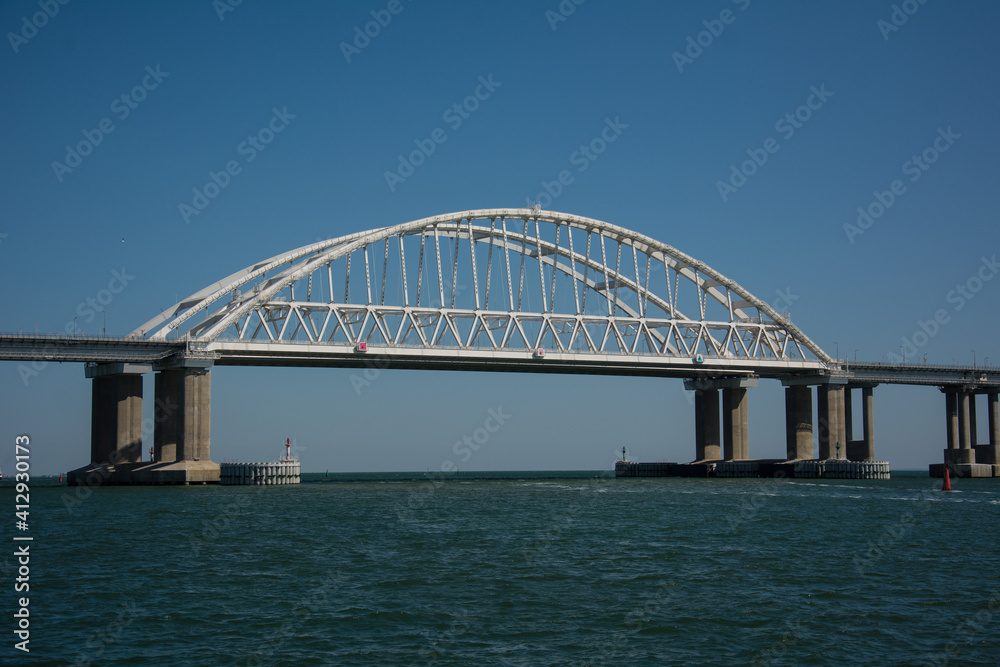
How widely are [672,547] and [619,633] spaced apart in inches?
560

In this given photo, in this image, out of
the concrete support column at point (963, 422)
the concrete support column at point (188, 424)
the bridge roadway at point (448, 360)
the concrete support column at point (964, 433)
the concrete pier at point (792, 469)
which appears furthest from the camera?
the concrete support column at point (963, 422)

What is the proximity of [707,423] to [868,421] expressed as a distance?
1779 centimetres

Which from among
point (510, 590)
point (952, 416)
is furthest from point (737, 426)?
point (510, 590)

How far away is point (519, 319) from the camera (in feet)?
306

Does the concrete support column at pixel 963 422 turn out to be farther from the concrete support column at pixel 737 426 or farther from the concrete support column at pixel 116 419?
the concrete support column at pixel 116 419

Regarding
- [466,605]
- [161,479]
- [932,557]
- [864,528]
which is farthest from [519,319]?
[466,605]

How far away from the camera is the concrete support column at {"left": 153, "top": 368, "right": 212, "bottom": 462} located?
73688mm

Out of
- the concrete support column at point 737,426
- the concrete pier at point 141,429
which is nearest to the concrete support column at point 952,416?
the concrete support column at point 737,426

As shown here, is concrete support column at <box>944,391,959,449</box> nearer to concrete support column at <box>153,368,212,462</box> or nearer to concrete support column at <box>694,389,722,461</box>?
concrete support column at <box>694,389,722,461</box>

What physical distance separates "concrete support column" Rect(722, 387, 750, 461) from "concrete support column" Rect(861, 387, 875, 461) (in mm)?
13401

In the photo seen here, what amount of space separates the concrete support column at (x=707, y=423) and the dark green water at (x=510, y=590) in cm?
6352

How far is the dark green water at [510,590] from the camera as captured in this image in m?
19.6

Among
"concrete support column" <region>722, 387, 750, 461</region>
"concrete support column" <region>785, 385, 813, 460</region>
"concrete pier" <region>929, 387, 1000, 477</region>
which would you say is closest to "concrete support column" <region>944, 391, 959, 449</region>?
"concrete pier" <region>929, 387, 1000, 477</region>

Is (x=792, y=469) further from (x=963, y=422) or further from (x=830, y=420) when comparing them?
(x=963, y=422)
